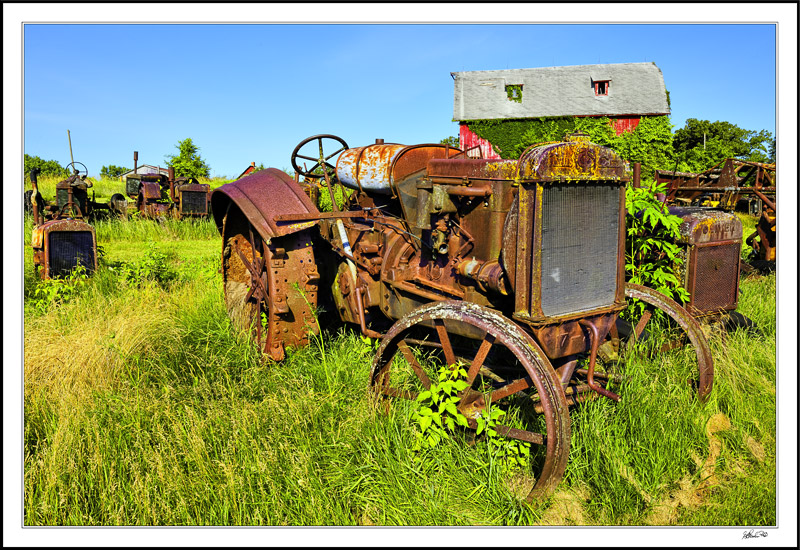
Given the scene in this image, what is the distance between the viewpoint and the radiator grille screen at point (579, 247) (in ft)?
8.93

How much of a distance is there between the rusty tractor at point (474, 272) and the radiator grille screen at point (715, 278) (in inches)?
34.9

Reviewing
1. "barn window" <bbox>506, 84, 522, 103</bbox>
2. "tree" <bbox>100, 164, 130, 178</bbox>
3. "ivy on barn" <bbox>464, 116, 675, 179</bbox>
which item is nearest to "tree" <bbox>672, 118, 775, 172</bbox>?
"ivy on barn" <bbox>464, 116, 675, 179</bbox>

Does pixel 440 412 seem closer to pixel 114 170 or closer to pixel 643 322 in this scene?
pixel 643 322

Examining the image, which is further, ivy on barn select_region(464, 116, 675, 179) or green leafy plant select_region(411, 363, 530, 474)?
ivy on barn select_region(464, 116, 675, 179)

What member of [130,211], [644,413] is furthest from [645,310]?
[130,211]

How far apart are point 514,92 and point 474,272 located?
28.6m

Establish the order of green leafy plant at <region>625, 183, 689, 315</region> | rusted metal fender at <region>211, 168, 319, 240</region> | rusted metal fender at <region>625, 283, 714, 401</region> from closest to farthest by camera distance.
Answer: rusted metal fender at <region>625, 283, 714, 401</region>, rusted metal fender at <region>211, 168, 319, 240</region>, green leafy plant at <region>625, 183, 689, 315</region>

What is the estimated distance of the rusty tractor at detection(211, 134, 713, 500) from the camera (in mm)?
2660

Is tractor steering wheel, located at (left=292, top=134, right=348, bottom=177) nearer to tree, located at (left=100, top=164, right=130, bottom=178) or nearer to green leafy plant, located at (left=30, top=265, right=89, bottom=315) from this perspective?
green leafy plant, located at (left=30, top=265, right=89, bottom=315)

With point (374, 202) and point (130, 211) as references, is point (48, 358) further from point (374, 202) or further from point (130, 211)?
point (130, 211)

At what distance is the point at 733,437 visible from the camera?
3.06m

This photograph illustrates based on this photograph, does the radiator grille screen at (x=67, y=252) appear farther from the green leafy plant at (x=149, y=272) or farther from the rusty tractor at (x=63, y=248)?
the green leafy plant at (x=149, y=272)

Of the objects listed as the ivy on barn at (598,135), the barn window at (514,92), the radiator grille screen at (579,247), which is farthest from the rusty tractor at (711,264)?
the barn window at (514,92)

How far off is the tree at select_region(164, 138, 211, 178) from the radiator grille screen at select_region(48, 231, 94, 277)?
636 inches
